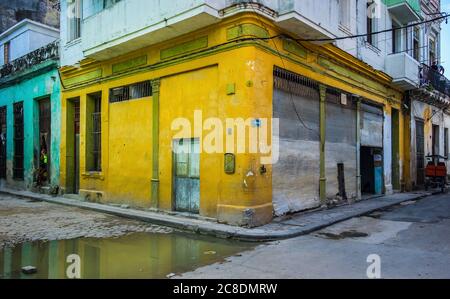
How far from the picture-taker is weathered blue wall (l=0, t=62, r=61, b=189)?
14789mm

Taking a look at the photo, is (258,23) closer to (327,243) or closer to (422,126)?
(327,243)

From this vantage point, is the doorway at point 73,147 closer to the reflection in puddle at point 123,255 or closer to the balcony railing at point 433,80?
the reflection in puddle at point 123,255

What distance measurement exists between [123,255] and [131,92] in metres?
6.35

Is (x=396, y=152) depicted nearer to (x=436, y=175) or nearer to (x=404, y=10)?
(x=436, y=175)

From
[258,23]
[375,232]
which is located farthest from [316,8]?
[375,232]

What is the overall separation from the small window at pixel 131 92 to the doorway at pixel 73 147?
2772 millimetres

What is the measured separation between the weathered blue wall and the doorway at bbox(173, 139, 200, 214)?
21.7 feet

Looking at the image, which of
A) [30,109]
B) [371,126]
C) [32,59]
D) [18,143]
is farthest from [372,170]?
[18,143]

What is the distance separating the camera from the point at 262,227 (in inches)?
328

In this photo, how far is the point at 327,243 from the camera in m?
7.29

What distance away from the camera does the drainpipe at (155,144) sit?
10.6 metres

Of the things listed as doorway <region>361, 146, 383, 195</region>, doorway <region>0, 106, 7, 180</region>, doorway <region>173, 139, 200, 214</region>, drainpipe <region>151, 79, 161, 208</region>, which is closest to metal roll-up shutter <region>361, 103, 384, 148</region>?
doorway <region>361, 146, 383, 195</region>

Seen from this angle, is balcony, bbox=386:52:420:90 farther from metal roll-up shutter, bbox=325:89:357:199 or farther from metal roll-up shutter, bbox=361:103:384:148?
metal roll-up shutter, bbox=325:89:357:199
